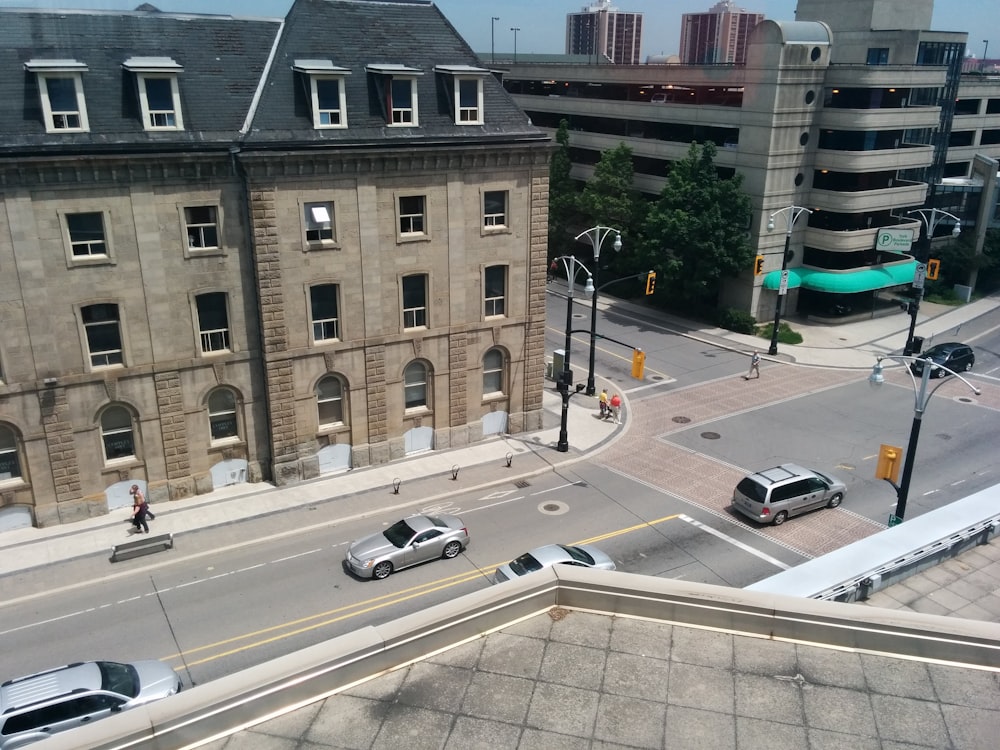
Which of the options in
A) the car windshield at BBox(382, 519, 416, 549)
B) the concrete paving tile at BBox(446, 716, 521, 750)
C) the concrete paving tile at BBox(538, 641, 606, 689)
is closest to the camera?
the concrete paving tile at BBox(446, 716, 521, 750)

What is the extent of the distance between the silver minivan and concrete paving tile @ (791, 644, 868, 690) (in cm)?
1866

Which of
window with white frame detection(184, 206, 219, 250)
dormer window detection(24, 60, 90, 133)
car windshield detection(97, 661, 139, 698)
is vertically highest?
dormer window detection(24, 60, 90, 133)

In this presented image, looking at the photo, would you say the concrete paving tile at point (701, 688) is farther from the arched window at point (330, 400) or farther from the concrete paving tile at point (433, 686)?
the arched window at point (330, 400)

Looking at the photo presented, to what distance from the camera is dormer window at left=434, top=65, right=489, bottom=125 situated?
32.4 metres

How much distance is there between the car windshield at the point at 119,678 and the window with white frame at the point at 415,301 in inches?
683

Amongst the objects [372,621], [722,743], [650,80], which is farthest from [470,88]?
[650,80]

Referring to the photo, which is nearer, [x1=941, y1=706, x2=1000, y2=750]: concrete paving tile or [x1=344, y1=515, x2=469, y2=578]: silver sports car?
[x1=941, y1=706, x2=1000, y2=750]: concrete paving tile

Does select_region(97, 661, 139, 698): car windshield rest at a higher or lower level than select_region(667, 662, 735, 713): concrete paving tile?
lower

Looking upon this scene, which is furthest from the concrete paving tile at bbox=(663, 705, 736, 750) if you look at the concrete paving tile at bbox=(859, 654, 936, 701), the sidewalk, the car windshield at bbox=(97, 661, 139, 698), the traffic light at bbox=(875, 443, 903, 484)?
the sidewalk

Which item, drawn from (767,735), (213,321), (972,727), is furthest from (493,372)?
(972,727)

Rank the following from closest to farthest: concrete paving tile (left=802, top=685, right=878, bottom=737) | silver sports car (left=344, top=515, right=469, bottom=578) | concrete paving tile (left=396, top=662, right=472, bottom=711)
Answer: concrete paving tile (left=802, top=685, right=878, bottom=737) → concrete paving tile (left=396, top=662, right=472, bottom=711) → silver sports car (left=344, top=515, right=469, bottom=578)

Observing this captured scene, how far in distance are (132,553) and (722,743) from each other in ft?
75.9

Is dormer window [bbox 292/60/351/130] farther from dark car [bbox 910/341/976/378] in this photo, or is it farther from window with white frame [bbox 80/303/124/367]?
dark car [bbox 910/341/976/378]

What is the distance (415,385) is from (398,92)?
11716 millimetres
